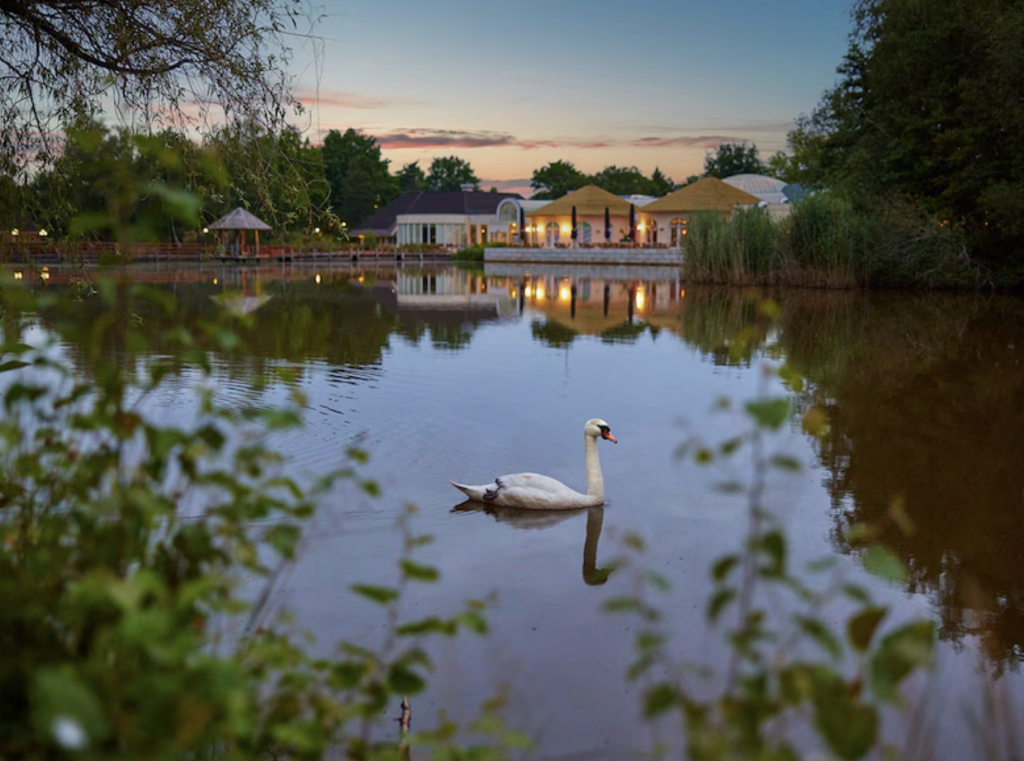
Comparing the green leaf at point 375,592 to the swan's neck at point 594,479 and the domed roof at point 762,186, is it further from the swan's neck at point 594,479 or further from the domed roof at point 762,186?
the domed roof at point 762,186

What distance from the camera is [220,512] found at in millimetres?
2193

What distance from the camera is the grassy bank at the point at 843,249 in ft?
98.8

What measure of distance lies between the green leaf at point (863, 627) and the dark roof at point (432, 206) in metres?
74.5

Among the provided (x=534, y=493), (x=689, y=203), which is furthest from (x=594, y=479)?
(x=689, y=203)

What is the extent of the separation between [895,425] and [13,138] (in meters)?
8.80

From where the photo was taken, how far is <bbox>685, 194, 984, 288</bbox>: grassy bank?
30125mm

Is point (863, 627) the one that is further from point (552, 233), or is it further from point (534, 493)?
point (552, 233)

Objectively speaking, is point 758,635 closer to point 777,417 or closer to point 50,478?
point 777,417

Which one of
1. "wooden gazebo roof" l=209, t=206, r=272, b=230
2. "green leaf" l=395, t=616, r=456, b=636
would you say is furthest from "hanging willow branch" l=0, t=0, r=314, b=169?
"wooden gazebo roof" l=209, t=206, r=272, b=230

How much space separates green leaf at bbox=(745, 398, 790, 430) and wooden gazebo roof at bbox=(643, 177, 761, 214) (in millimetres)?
59332

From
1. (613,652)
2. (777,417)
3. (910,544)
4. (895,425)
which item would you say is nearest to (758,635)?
(777,417)

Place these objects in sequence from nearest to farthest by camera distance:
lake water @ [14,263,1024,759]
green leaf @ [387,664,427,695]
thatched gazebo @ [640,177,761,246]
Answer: green leaf @ [387,664,427,695] < lake water @ [14,263,1024,759] < thatched gazebo @ [640,177,761,246]

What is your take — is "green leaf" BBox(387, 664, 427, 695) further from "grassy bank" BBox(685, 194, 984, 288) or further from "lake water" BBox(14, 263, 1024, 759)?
"grassy bank" BBox(685, 194, 984, 288)

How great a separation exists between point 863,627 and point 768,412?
0.43 meters
